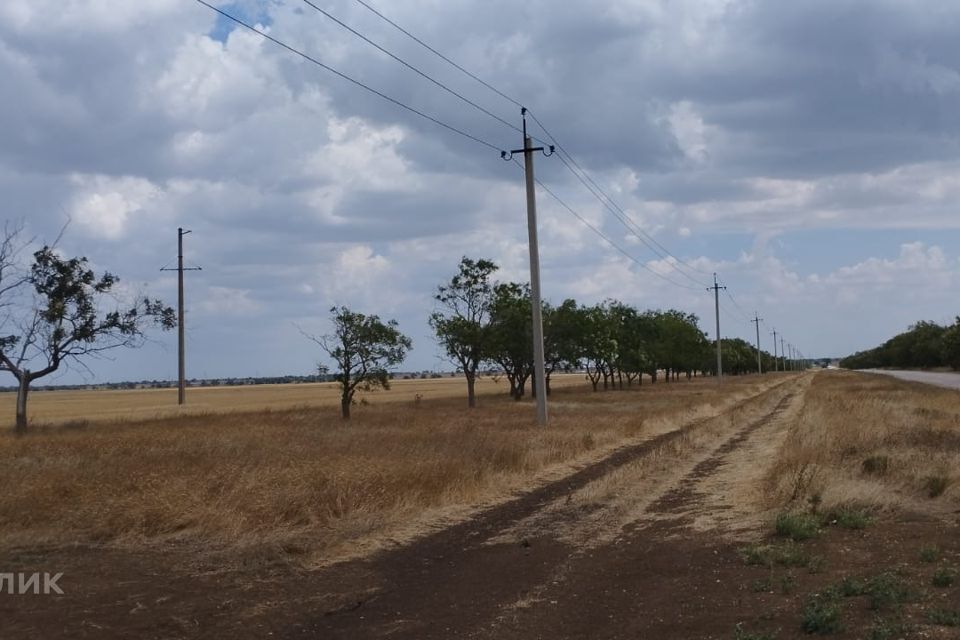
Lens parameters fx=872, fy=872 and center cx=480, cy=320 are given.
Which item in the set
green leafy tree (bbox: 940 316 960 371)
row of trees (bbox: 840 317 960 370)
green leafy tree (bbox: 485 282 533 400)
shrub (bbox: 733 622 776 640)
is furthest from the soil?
row of trees (bbox: 840 317 960 370)

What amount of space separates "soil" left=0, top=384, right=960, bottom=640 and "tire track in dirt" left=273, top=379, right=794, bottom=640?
0.02 metres

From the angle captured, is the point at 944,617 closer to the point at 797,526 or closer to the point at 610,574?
the point at 610,574

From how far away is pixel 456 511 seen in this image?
42.5ft

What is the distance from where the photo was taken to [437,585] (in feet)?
27.9

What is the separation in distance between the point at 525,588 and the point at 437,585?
2.98 ft

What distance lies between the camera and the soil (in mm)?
6691

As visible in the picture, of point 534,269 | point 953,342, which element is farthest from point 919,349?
point 534,269

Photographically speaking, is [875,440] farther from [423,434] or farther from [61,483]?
[61,483]

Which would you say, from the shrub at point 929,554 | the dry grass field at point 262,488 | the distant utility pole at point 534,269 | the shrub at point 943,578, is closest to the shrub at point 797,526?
the shrub at point 929,554

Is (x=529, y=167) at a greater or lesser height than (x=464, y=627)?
greater

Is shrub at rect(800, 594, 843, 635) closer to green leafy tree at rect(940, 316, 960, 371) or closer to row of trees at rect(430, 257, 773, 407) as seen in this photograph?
row of trees at rect(430, 257, 773, 407)

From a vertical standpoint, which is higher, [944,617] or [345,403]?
[345,403]

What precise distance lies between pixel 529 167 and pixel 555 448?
10445 millimetres

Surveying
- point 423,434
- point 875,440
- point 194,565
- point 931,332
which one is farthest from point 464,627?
point 931,332
